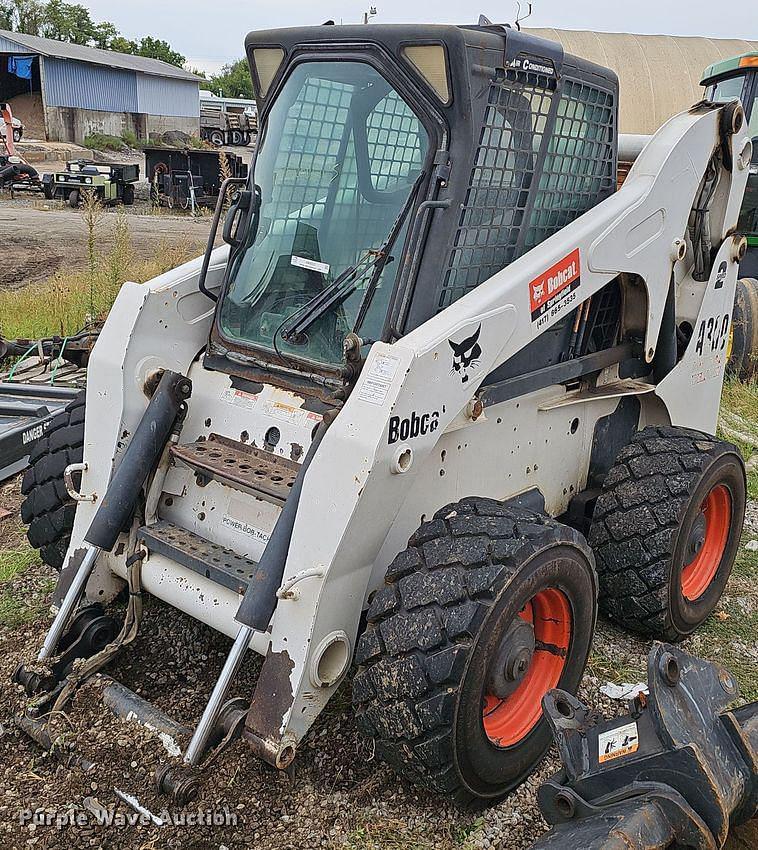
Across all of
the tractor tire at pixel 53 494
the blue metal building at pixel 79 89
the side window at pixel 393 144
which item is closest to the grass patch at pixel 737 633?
the side window at pixel 393 144

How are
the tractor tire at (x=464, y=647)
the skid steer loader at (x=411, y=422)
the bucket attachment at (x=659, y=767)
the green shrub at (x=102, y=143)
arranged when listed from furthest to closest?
the green shrub at (x=102, y=143), the skid steer loader at (x=411, y=422), the tractor tire at (x=464, y=647), the bucket attachment at (x=659, y=767)

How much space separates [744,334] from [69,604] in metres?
5.89

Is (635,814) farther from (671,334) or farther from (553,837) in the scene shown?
(671,334)

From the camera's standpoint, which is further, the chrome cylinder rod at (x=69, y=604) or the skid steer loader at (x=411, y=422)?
the chrome cylinder rod at (x=69, y=604)

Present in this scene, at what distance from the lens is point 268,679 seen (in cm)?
275

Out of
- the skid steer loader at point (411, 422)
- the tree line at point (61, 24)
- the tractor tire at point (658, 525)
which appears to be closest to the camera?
the skid steer loader at point (411, 422)

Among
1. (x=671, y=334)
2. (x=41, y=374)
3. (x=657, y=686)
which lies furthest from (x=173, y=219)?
(x=657, y=686)

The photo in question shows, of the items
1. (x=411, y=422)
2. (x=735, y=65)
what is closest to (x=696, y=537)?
(x=411, y=422)

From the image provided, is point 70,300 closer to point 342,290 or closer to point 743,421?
point 743,421

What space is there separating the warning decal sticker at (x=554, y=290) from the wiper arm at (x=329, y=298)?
0.55 m

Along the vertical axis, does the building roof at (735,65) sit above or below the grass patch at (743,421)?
above

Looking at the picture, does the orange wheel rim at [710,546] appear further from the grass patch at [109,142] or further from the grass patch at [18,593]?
the grass patch at [109,142]

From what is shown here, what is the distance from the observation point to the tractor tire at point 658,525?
3.58m

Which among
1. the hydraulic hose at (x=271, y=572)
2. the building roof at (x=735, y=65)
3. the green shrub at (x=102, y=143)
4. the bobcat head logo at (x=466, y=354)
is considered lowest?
the green shrub at (x=102, y=143)
